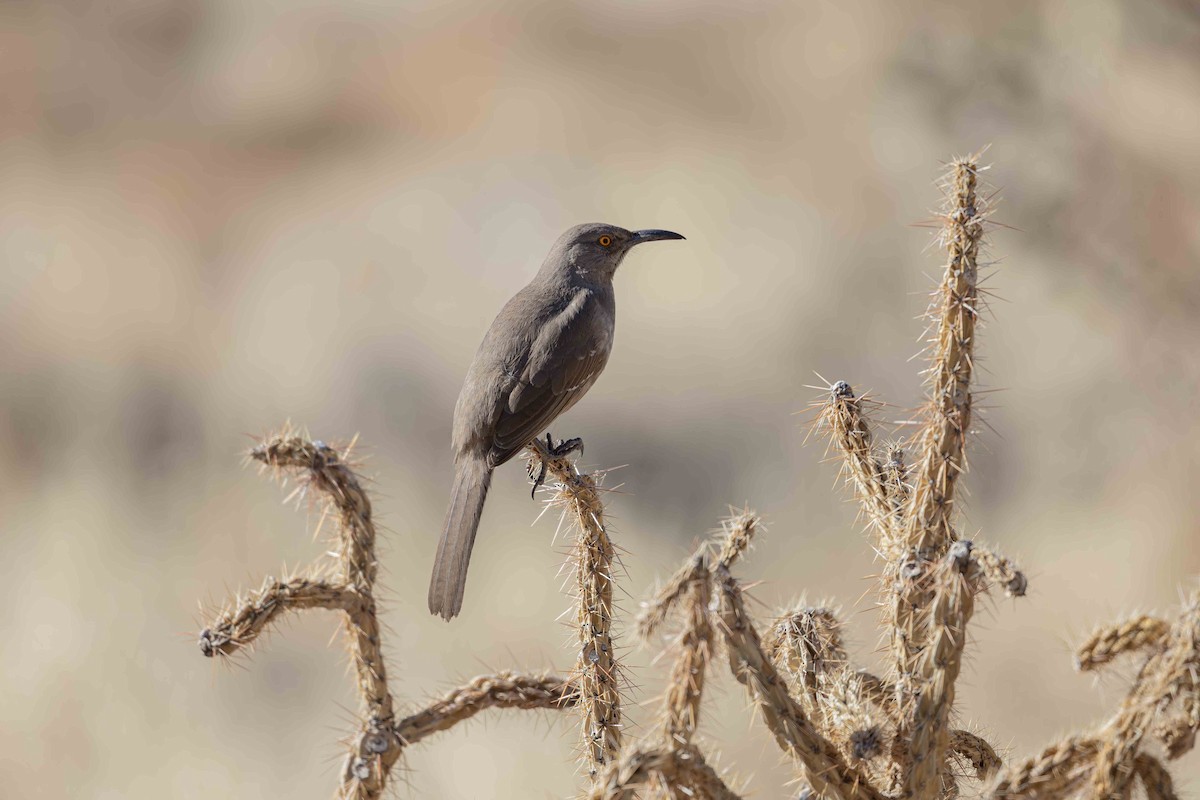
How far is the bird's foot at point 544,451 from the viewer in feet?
12.6

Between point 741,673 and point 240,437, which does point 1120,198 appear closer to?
point 240,437

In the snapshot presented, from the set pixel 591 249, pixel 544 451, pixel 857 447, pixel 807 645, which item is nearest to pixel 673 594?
pixel 807 645

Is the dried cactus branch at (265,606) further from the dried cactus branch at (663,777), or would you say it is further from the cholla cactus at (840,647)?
the dried cactus branch at (663,777)

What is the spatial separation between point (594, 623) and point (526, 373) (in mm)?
1382

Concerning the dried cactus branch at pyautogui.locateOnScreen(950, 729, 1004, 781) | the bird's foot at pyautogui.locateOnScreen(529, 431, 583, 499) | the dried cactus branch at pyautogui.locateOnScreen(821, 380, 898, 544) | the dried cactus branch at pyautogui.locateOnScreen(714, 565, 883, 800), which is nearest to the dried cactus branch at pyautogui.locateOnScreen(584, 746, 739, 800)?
the dried cactus branch at pyautogui.locateOnScreen(714, 565, 883, 800)

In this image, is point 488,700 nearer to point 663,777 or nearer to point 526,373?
point 663,777

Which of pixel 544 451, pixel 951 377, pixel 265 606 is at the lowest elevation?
pixel 265 606

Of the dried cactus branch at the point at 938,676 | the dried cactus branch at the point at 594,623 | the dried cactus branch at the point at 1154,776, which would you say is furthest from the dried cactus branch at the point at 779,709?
the dried cactus branch at the point at 594,623

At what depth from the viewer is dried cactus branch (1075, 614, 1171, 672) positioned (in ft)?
6.62

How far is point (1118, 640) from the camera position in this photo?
2.03 meters

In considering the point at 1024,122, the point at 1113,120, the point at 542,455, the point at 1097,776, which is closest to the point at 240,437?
the point at 542,455

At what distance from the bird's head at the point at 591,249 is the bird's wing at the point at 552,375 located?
0.30m

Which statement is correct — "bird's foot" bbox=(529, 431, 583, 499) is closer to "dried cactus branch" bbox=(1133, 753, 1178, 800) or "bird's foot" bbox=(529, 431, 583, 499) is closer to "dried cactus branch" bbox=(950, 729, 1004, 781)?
"dried cactus branch" bbox=(950, 729, 1004, 781)

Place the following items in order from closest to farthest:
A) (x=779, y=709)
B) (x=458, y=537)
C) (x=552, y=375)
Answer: (x=779, y=709), (x=458, y=537), (x=552, y=375)
